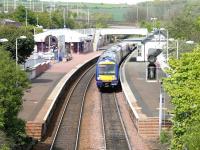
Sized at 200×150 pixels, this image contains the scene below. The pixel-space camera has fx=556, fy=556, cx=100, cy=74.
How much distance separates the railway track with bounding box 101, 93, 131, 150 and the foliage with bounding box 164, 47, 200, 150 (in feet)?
22.8

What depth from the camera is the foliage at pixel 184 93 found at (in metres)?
19.9

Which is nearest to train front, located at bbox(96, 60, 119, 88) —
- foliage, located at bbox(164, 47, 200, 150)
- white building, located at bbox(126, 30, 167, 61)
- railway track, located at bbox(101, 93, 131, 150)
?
railway track, located at bbox(101, 93, 131, 150)

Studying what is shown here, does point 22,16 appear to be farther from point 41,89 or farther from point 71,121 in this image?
point 71,121

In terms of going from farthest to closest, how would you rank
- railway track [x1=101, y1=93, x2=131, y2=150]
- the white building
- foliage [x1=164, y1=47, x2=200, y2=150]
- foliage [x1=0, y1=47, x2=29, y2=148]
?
the white building, railway track [x1=101, y1=93, x2=131, y2=150], foliage [x1=0, y1=47, x2=29, y2=148], foliage [x1=164, y1=47, x2=200, y2=150]

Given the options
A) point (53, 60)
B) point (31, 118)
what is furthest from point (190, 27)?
point (31, 118)

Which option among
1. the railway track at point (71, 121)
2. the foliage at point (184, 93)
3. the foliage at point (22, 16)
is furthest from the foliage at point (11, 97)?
the foliage at point (22, 16)

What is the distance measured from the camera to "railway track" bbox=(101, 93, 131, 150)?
28.7 meters

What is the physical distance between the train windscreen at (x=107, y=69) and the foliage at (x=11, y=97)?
69.4ft

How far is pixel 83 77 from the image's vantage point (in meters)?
58.0

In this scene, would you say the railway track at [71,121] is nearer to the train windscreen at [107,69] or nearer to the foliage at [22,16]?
the train windscreen at [107,69]

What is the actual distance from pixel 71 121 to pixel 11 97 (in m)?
12.5

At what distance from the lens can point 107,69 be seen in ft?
150

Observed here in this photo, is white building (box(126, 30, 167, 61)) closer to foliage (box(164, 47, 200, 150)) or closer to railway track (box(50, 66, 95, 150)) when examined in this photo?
railway track (box(50, 66, 95, 150))

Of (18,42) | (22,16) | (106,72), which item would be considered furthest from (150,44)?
(22,16)
